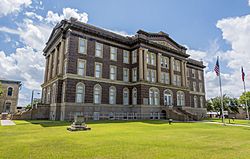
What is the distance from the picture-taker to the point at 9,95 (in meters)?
59.2

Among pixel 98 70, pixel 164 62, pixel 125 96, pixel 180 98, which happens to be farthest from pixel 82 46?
pixel 180 98

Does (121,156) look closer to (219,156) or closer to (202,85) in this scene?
(219,156)

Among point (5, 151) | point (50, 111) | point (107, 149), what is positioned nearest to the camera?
point (5, 151)

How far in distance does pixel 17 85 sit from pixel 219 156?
A: 67.0 metres

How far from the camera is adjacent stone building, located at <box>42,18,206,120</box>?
2933 centimetres

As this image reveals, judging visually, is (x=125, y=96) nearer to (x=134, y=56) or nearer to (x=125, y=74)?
(x=125, y=74)

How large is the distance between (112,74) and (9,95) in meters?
44.0

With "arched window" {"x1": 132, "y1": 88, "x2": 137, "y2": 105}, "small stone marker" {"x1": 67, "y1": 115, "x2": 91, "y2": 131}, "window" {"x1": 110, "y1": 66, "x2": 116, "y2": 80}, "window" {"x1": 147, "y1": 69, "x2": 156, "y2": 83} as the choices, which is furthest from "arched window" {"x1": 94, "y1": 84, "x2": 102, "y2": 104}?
"small stone marker" {"x1": 67, "y1": 115, "x2": 91, "y2": 131}

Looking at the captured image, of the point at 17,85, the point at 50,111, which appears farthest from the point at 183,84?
the point at 17,85

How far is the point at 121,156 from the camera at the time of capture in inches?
291

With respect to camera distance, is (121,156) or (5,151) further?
(5,151)

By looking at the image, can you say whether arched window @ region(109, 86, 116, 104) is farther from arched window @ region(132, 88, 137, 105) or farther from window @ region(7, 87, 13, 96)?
window @ region(7, 87, 13, 96)

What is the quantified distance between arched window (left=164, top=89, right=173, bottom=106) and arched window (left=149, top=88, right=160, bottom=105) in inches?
93.9

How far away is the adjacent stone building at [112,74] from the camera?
29328mm
